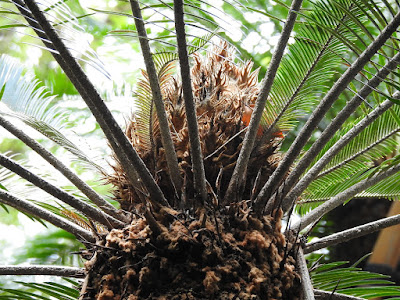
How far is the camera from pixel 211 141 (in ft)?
5.73

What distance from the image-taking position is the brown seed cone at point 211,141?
1.74 m

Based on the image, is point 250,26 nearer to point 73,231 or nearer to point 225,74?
point 225,74

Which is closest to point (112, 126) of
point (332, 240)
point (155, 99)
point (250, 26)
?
point (155, 99)

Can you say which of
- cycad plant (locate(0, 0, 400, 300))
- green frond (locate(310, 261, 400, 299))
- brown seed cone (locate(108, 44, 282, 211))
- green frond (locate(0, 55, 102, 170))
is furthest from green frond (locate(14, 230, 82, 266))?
green frond (locate(310, 261, 400, 299))

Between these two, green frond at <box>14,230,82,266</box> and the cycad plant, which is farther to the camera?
green frond at <box>14,230,82,266</box>

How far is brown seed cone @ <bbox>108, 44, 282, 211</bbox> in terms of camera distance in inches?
68.6

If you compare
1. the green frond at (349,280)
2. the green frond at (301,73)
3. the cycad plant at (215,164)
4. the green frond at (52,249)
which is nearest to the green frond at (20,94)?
the cycad plant at (215,164)

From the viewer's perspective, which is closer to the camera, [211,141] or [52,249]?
[211,141]

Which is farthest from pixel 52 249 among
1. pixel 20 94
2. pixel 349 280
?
pixel 349 280

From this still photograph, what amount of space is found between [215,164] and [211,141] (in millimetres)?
88

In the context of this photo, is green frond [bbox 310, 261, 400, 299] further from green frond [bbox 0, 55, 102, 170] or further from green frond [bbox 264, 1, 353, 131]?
green frond [bbox 0, 55, 102, 170]

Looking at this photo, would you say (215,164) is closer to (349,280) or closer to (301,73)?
(301,73)

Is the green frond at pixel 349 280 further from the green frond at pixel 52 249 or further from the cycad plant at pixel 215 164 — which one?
the green frond at pixel 52 249

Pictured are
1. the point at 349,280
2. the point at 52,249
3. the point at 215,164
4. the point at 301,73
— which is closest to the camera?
→ the point at 215,164
